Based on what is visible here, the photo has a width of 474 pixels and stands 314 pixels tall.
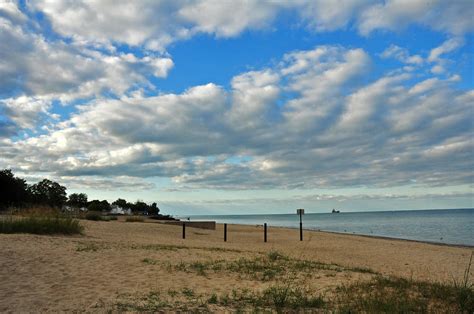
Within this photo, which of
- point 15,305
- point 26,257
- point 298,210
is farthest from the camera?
point 298,210

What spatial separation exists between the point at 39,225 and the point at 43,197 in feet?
183

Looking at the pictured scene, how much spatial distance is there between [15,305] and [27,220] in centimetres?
1145

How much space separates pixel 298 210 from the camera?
2477 cm

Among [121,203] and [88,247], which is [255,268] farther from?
[121,203]

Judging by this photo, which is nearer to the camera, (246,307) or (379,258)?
(246,307)

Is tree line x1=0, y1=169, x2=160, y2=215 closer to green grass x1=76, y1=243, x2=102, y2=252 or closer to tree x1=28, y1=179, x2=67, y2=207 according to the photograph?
tree x1=28, y1=179, x2=67, y2=207

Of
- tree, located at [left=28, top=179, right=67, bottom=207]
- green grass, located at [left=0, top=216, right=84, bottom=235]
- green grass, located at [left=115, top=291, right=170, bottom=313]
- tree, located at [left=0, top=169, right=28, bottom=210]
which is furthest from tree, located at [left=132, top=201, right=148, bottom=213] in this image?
green grass, located at [left=115, top=291, right=170, bottom=313]

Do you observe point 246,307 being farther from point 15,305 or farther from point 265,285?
point 15,305

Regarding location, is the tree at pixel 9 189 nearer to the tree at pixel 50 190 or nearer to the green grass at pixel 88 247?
the tree at pixel 50 190

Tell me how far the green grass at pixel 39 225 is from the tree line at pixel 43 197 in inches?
257

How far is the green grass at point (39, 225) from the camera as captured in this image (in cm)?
1658

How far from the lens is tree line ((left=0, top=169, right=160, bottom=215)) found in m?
49.6

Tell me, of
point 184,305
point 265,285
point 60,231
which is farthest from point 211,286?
point 60,231

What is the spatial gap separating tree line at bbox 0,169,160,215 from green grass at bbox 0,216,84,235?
6.52m
